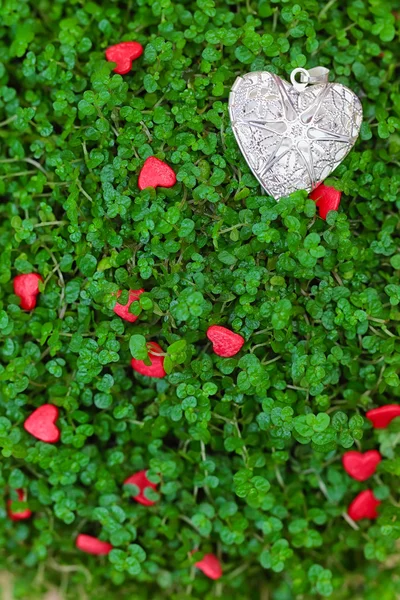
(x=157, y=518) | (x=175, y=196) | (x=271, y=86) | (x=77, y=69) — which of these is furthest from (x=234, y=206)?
(x=157, y=518)

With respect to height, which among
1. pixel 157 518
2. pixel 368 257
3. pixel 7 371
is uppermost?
pixel 368 257

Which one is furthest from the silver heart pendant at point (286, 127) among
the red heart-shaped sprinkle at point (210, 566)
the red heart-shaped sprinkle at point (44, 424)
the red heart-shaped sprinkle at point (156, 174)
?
the red heart-shaped sprinkle at point (210, 566)

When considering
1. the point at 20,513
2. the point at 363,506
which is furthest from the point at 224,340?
the point at 20,513

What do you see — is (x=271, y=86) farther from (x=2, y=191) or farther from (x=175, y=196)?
(x=2, y=191)

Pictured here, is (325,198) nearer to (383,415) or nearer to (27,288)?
(383,415)

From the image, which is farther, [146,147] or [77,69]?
[77,69]

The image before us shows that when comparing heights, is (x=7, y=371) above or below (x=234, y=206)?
below
